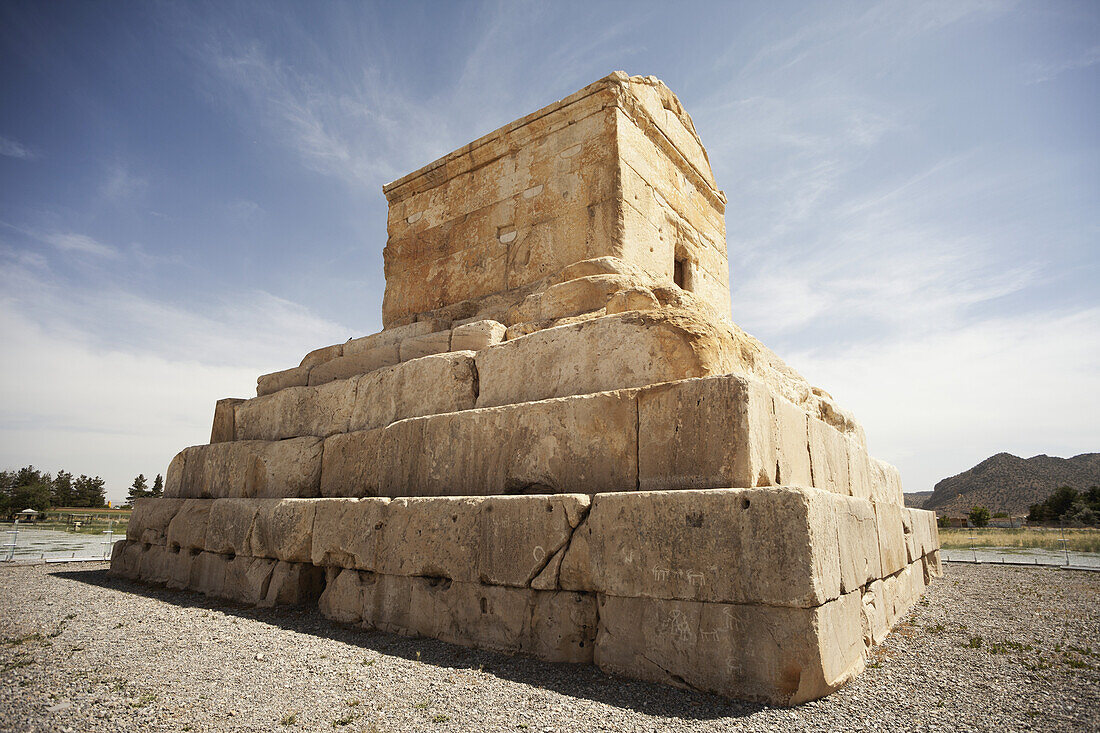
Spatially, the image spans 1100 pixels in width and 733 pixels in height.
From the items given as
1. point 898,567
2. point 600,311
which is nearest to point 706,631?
point 600,311

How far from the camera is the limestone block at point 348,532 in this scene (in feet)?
15.8

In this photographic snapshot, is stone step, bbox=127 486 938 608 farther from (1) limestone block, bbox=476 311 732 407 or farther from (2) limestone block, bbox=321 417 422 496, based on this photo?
(1) limestone block, bbox=476 311 732 407

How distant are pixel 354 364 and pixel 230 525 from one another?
6.80 ft

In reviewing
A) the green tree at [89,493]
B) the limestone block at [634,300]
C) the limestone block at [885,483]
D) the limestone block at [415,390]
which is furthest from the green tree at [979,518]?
the green tree at [89,493]

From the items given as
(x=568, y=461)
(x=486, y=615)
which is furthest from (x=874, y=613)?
(x=486, y=615)

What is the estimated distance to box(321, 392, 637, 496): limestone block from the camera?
12.9 ft

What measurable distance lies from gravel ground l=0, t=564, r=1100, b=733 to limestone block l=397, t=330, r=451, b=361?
254cm

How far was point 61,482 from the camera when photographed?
114 feet

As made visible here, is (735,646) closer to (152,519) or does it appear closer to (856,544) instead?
(856,544)

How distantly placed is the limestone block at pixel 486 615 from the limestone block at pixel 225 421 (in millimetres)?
3725

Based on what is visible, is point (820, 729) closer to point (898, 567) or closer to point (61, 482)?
point (898, 567)

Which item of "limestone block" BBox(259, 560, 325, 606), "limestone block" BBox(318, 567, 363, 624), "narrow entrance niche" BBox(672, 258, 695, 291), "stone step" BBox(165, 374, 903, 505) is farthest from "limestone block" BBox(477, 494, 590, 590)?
"narrow entrance niche" BBox(672, 258, 695, 291)

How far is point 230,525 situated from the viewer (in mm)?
6195

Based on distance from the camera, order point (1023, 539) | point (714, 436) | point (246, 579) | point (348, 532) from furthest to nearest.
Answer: point (1023, 539) < point (246, 579) < point (348, 532) < point (714, 436)
